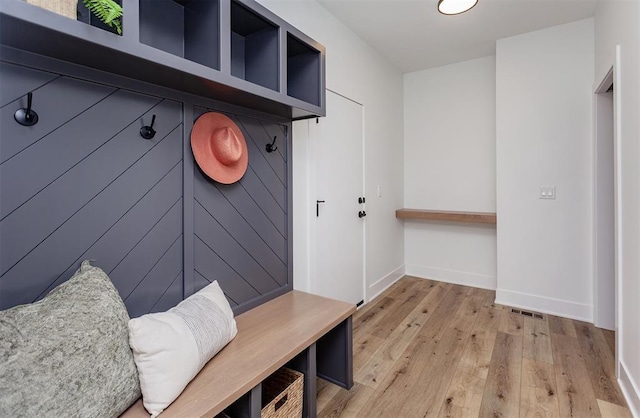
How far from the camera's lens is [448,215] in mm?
3625

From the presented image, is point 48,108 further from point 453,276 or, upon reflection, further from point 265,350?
point 453,276

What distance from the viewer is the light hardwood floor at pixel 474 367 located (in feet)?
5.75

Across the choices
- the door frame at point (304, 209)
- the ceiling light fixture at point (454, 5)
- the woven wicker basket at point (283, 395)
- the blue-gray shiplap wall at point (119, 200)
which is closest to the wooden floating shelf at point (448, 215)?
the door frame at point (304, 209)

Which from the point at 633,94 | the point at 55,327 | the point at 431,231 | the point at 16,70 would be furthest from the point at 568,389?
the point at 16,70

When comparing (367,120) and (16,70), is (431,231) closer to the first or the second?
(367,120)

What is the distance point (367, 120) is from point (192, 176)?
7.28 feet

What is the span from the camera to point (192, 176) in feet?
5.04

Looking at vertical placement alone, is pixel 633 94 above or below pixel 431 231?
above

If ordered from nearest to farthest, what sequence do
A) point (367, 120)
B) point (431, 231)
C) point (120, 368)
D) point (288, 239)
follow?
1. point (120, 368)
2. point (288, 239)
3. point (367, 120)
4. point (431, 231)

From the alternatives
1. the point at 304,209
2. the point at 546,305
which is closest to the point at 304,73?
the point at 304,209

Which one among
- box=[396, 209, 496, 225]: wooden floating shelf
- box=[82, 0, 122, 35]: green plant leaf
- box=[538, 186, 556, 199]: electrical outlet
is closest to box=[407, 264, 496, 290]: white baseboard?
box=[396, 209, 496, 225]: wooden floating shelf

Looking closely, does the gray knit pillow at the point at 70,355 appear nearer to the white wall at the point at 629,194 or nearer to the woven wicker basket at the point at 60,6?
the woven wicker basket at the point at 60,6

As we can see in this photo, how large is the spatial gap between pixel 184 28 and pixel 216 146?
22.8 inches

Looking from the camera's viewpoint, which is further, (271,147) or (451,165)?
(451,165)
